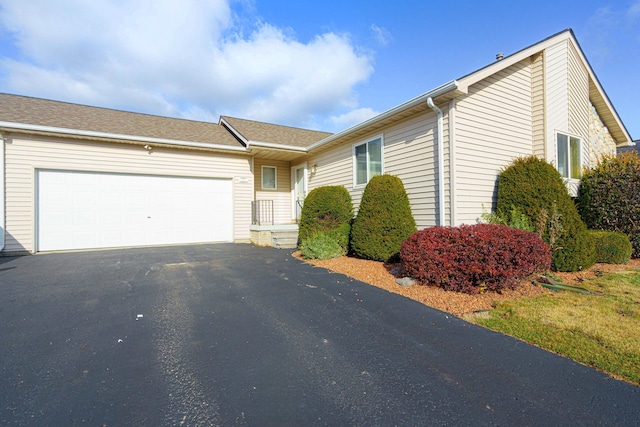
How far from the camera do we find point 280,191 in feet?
43.7

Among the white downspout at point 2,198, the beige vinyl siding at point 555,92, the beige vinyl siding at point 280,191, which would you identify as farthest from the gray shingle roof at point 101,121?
the beige vinyl siding at point 555,92

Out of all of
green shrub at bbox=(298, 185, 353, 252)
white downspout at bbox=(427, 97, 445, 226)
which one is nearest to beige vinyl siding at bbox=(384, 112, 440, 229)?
white downspout at bbox=(427, 97, 445, 226)

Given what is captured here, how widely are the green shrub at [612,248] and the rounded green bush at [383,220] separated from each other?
412cm

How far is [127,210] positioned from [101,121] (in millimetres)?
3313

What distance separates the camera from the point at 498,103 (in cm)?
769

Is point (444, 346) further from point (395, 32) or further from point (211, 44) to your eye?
point (211, 44)

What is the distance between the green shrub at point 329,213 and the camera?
8577mm

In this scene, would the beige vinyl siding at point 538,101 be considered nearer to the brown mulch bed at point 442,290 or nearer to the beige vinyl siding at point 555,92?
the beige vinyl siding at point 555,92

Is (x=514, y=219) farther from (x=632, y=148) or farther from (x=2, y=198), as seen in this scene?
(x=632, y=148)

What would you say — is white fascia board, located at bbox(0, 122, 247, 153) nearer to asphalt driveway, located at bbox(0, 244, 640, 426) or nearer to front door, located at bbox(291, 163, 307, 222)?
front door, located at bbox(291, 163, 307, 222)

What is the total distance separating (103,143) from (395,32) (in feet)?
35.8

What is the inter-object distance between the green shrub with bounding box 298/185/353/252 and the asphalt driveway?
388 centimetres

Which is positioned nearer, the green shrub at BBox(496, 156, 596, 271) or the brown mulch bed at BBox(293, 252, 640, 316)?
the brown mulch bed at BBox(293, 252, 640, 316)

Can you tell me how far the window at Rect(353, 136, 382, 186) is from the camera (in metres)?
8.77
